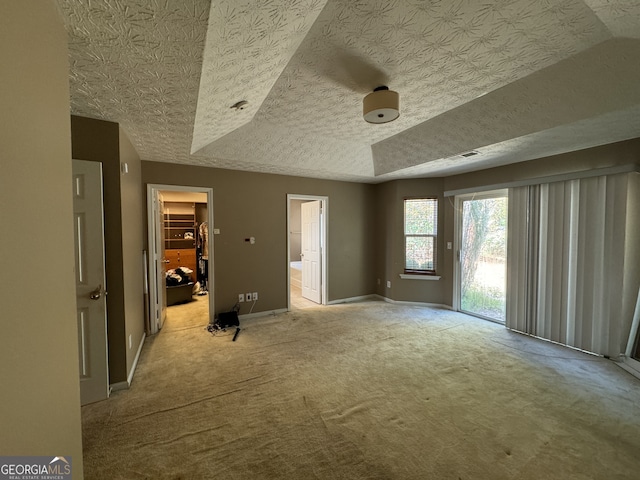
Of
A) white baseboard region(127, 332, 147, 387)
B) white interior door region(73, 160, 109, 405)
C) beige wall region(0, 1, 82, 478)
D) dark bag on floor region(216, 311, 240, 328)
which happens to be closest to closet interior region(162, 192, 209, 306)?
dark bag on floor region(216, 311, 240, 328)

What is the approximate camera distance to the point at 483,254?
4.30m

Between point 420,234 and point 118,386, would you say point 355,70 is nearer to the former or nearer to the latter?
point 118,386

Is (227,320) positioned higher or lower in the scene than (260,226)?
lower

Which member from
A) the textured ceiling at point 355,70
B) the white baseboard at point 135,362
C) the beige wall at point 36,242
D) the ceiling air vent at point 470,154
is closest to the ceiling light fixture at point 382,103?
the textured ceiling at point 355,70

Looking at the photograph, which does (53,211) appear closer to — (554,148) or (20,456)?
(20,456)

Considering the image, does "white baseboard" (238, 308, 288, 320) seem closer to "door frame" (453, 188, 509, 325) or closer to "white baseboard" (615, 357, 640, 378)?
"door frame" (453, 188, 509, 325)

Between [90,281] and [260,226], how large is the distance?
95.8 inches

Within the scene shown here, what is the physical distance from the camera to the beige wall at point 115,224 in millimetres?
2234

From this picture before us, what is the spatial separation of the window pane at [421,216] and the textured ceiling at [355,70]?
65.2 inches

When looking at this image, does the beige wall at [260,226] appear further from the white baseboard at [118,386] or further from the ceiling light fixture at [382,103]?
the ceiling light fixture at [382,103]

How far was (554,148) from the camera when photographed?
312cm

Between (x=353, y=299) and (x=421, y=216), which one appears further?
(x=353, y=299)

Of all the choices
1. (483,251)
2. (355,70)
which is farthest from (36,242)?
(483,251)

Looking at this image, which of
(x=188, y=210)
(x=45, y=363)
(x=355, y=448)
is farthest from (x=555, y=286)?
(x=188, y=210)
